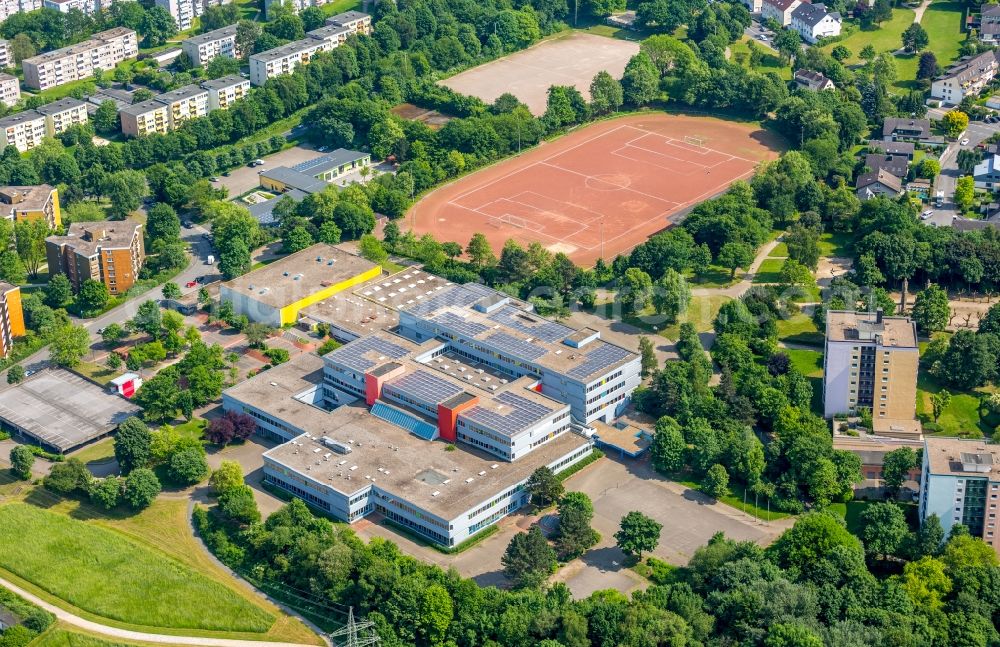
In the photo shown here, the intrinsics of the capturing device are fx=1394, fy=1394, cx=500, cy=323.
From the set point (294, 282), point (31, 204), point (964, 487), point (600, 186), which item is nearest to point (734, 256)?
A: point (600, 186)

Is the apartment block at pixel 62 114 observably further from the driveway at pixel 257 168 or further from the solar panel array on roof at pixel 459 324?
the solar panel array on roof at pixel 459 324

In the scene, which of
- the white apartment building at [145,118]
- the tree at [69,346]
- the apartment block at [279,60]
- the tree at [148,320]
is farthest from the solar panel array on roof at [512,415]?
the apartment block at [279,60]

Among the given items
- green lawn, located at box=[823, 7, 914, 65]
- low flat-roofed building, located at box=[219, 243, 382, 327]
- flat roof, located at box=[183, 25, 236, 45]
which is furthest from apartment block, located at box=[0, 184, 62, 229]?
green lawn, located at box=[823, 7, 914, 65]

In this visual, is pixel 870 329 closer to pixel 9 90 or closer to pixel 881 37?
pixel 881 37

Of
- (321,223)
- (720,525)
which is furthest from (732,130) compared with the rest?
(720,525)

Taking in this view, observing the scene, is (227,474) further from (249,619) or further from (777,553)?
(777,553)

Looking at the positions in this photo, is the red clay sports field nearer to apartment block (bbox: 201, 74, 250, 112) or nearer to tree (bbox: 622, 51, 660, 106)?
tree (bbox: 622, 51, 660, 106)
